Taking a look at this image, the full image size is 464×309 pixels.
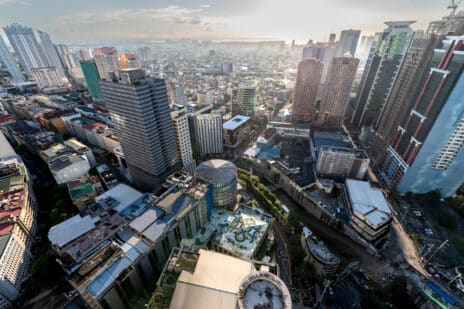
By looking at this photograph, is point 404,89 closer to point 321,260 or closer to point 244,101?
point 244,101

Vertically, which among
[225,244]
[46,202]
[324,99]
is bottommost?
[46,202]

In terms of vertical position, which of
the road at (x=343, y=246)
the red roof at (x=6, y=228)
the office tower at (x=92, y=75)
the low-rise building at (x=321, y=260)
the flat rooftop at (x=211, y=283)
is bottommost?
the road at (x=343, y=246)

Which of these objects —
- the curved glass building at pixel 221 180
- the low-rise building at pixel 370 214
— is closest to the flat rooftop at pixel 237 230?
the curved glass building at pixel 221 180

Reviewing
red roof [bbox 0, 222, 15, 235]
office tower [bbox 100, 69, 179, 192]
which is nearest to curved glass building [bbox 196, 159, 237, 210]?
office tower [bbox 100, 69, 179, 192]

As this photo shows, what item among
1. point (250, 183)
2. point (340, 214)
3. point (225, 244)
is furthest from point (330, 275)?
point (250, 183)

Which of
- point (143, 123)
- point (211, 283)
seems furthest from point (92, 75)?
point (211, 283)

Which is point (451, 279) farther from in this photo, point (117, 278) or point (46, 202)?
point (46, 202)

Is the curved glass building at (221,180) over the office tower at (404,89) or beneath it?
beneath

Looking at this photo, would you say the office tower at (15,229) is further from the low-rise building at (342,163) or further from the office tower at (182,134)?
the low-rise building at (342,163)
